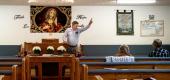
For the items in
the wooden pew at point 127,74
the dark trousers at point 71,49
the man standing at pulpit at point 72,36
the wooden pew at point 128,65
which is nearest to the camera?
Result: the wooden pew at point 127,74

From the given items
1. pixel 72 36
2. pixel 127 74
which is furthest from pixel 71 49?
pixel 127 74

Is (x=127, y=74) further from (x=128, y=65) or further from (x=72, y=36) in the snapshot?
(x=72, y=36)

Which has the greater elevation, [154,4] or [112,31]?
[154,4]

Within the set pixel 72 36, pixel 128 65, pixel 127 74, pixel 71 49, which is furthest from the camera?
pixel 72 36

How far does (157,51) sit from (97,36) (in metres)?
6.62

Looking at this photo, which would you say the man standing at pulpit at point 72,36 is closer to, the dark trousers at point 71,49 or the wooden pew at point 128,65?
the dark trousers at point 71,49

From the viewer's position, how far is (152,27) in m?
15.9

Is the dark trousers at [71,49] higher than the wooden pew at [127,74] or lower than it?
higher

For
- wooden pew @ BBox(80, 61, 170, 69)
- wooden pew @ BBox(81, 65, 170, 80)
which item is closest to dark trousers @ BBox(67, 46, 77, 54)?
wooden pew @ BBox(80, 61, 170, 69)

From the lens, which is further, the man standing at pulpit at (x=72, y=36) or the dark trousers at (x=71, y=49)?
the man standing at pulpit at (x=72, y=36)

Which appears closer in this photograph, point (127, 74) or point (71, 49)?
point (127, 74)

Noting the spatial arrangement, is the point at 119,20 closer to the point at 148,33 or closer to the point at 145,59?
the point at 148,33

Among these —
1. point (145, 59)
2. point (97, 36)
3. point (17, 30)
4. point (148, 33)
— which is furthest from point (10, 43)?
point (145, 59)

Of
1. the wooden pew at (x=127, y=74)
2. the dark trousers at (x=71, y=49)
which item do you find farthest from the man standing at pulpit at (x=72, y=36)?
the wooden pew at (x=127, y=74)
